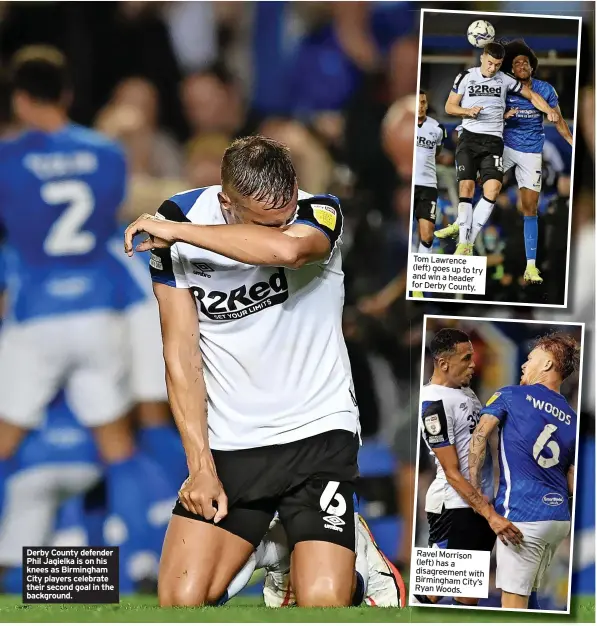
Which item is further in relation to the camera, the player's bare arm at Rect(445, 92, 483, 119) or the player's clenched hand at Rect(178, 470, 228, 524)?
the player's bare arm at Rect(445, 92, 483, 119)

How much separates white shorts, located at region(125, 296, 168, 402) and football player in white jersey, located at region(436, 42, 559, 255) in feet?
3.30

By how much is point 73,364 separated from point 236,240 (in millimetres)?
837

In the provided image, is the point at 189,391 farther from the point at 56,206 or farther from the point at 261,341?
the point at 56,206

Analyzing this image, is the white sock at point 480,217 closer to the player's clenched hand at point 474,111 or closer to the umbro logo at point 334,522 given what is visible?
the player's clenched hand at point 474,111

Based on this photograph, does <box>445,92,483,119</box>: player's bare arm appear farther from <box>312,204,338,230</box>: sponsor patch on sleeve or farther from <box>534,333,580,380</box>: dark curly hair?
<box>534,333,580,380</box>: dark curly hair

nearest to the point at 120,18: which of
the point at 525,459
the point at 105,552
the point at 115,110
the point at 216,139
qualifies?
the point at 115,110

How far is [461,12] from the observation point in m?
3.12

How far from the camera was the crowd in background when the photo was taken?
10.2ft

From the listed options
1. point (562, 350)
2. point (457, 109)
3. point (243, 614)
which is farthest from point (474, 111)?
point (243, 614)

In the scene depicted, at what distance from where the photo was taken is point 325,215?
2.84m

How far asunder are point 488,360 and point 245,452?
0.88 meters

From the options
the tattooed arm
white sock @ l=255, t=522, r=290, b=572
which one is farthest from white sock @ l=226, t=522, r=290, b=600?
the tattooed arm

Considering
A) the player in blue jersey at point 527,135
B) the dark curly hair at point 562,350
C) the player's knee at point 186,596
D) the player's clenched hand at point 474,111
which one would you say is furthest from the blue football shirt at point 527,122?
the player's knee at point 186,596

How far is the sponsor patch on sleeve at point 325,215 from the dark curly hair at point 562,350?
0.84 metres
